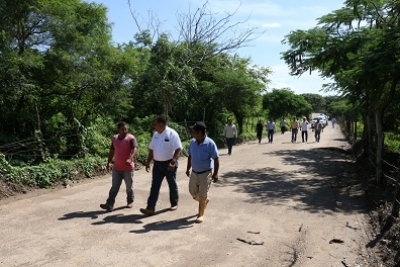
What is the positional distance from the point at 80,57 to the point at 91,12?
171cm

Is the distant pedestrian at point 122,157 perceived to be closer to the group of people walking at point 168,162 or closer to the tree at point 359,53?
the group of people walking at point 168,162

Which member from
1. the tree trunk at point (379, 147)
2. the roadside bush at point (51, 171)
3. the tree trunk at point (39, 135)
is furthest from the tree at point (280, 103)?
the tree trunk at point (39, 135)

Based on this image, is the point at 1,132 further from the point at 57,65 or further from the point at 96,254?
the point at 96,254

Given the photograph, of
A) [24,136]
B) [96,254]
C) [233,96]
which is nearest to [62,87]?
[24,136]

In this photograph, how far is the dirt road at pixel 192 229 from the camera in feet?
17.6

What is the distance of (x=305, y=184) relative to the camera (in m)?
11.4

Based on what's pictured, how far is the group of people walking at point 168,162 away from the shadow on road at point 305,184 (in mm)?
2221

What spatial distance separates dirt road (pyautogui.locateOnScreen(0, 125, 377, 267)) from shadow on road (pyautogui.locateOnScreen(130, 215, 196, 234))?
0.05 ft

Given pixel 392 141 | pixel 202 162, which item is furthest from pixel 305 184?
pixel 392 141

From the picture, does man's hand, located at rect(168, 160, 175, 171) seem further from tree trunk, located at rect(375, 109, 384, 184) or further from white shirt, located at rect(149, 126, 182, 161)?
tree trunk, located at rect(375, 109, 384, 184)

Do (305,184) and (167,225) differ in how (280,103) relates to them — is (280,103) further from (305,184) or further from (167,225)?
(167,225)

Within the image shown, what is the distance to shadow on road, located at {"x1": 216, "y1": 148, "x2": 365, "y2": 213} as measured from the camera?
9039mm

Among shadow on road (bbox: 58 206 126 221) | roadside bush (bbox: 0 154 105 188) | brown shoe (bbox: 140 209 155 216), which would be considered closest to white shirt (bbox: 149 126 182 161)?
brown shoe (bbox: 140 209 155 216)

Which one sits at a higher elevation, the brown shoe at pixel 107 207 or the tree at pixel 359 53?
the tree at pixel 359 53
